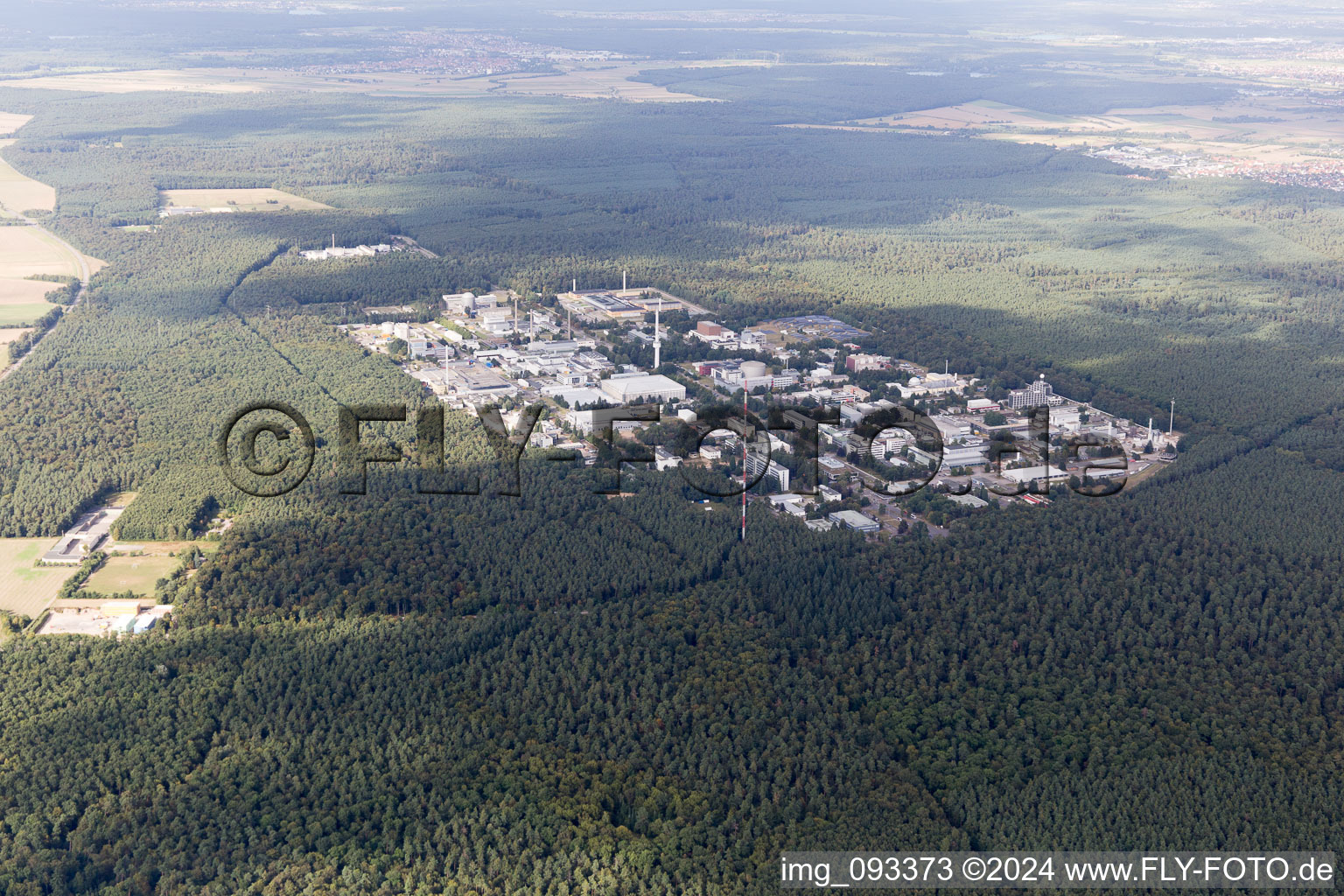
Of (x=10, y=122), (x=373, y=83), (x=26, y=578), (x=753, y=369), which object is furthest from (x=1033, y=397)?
(x=373, y=83)

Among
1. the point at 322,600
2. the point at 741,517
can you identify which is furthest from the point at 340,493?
the point at 741,517

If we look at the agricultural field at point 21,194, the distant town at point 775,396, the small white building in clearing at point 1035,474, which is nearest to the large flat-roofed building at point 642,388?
the distant town at point 775,396

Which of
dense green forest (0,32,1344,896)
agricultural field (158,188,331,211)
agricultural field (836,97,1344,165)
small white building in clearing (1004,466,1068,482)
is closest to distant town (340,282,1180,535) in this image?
small white building in clearing (1004,466,1068,482)

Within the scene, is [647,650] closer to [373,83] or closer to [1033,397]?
[1033,397]

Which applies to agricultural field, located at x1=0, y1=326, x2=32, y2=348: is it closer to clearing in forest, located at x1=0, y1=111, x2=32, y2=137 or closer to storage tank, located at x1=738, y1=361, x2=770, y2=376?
storage tank, located at x1=738, y1=361, x2=770, y2=376

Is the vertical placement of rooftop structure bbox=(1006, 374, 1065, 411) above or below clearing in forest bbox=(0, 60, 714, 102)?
below
